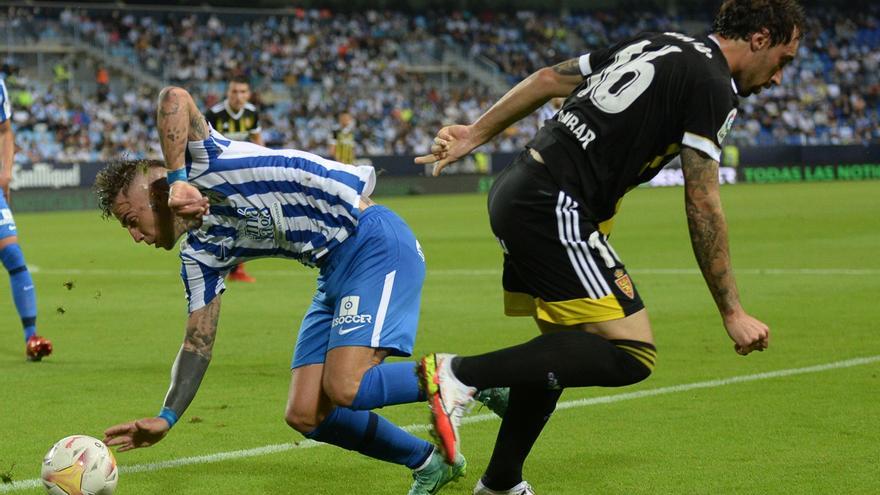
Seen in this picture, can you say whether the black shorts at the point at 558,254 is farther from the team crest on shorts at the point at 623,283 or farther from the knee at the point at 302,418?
the knee at the point at 302,418

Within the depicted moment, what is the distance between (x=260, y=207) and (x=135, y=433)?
1.00 metres

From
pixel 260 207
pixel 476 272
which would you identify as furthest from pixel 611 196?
pixel 476 272

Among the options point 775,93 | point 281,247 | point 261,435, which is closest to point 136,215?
point 281,247

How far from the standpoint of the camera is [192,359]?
518 centimetres

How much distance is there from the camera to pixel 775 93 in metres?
49.9

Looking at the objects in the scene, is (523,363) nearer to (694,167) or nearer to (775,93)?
(694,167)

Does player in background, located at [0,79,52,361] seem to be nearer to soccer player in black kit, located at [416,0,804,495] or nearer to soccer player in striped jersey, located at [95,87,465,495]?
soccer player in striped jersey, located at [95,87,465,495]

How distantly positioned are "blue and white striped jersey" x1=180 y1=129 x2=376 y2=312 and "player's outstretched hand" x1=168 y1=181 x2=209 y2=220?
0.57m

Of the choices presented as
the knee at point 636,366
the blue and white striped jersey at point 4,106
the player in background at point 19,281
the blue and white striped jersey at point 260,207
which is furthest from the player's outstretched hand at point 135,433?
the blue and white striped jersey at point 4,106

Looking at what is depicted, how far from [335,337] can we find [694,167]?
155 cm

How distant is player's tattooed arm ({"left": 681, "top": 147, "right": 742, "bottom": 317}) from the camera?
4422 millimetres

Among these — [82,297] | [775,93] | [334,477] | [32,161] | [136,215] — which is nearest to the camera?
[136,215]

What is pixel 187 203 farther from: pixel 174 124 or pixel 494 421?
pixel 494 421

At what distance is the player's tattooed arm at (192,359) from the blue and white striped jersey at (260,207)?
2.2 inches
